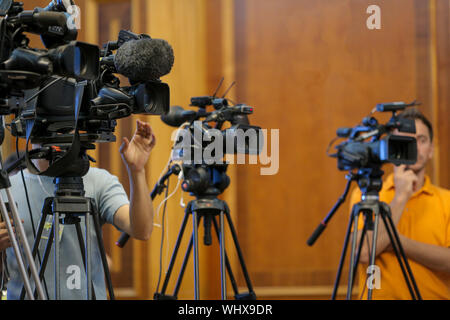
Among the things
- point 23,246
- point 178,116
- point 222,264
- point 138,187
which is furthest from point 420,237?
point 23,246

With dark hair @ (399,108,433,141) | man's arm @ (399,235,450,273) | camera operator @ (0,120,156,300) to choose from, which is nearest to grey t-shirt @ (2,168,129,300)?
camera operator @ (0,120,156,300)

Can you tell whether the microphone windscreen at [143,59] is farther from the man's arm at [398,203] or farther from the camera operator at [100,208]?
the man's arm at [398,203]

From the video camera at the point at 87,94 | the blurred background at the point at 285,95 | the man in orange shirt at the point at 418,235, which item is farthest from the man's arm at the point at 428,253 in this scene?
the video camera at the point at 87,94

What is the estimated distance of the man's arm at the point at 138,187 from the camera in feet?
5.38

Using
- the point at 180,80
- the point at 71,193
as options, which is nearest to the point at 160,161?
the point at 180,80

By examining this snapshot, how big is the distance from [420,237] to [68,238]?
1.36 m

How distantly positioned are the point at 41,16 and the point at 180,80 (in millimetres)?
1913

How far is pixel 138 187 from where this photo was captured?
67.2 inches

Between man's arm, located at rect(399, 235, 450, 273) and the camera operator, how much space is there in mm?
989

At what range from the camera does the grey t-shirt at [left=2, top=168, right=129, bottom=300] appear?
1715 mm

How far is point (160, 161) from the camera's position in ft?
9.90

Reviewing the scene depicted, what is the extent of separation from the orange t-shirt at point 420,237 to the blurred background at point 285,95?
694 millimetres

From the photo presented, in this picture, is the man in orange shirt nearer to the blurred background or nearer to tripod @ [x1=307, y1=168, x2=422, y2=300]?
tripod @ [x1=307, y1=168, x2=422, y2=300]
